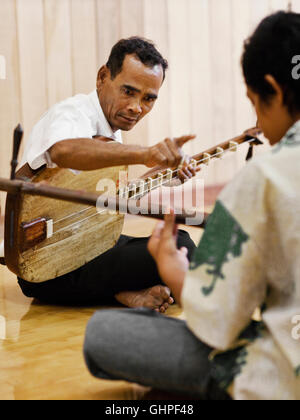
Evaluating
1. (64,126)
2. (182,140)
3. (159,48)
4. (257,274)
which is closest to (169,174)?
(64,126)

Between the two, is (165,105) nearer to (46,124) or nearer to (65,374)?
(46,124)

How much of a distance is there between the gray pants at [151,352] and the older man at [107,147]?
0.86 m

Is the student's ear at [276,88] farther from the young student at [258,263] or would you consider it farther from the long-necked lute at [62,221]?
the long-necked lute at [62,221]

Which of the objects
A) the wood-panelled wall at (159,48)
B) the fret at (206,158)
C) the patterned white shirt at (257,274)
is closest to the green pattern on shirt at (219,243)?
the patterned white shirt at (257,274)

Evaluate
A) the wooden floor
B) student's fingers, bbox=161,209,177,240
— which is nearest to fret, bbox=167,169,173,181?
the wooden floor

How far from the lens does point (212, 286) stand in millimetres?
1149

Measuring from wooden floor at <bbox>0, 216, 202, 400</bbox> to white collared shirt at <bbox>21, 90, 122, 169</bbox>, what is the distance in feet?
1.94

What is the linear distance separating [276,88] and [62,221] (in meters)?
1.42

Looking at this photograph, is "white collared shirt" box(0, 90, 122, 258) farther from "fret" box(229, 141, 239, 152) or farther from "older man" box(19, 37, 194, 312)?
"fret" box(229, 141, 239, 152)

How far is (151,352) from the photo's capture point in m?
1.34

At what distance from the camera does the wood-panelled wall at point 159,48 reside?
417 centimetres

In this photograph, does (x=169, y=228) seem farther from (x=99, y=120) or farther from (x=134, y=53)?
(x=134, y=53)

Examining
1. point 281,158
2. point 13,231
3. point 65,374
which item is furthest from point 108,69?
point 281,158
